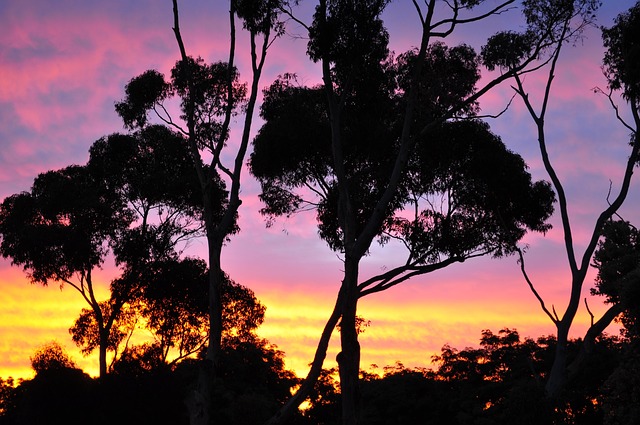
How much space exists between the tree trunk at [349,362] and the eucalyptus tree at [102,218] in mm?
16276

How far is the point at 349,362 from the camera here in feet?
74.6

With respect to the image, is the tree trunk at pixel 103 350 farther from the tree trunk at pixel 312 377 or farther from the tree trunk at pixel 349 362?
the tree trunk at pixel 312 377

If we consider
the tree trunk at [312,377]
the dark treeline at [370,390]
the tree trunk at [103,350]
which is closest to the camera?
the tree trunk at [312,377]

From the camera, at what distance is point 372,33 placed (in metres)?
23.9

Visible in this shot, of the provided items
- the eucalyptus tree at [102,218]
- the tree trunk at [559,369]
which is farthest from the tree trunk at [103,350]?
the tree trunk at [559,369]

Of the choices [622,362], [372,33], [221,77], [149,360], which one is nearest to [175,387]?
[149,360]

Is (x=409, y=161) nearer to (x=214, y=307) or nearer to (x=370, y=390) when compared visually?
(x=214, y=307)

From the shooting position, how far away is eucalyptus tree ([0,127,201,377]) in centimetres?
3725

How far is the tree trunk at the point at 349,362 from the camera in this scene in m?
22.0

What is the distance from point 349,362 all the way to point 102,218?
63.9ft

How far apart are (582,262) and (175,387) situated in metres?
14.0

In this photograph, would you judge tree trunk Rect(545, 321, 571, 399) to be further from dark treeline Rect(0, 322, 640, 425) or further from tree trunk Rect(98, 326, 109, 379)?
tree trunk Rect(98, 326, 109, 379)

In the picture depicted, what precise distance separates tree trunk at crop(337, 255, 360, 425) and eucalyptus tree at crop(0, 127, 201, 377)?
16.3 m

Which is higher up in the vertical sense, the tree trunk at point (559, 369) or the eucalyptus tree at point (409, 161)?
the eucalyptus tree at point (409, 161)
